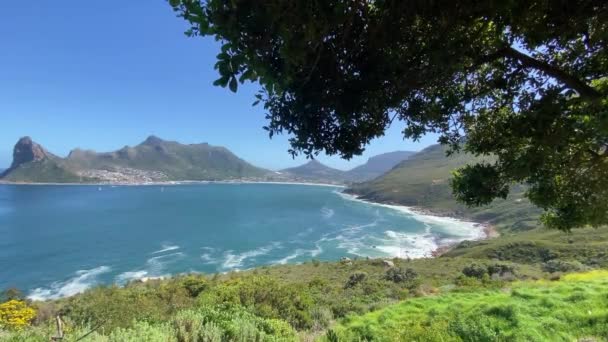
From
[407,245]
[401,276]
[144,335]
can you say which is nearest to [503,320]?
[144,335]

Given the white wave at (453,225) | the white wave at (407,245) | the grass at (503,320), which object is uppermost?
the grass at (503,320)

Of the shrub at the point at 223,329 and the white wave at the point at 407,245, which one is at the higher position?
the shrub at the point at 223,329

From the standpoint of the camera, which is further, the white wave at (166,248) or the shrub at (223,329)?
the white wave at (166,248)

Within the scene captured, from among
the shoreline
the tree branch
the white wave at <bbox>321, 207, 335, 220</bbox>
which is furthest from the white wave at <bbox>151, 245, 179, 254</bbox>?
the tree branch

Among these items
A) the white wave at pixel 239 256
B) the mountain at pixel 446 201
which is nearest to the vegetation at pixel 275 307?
the white wave at pixel 239 256

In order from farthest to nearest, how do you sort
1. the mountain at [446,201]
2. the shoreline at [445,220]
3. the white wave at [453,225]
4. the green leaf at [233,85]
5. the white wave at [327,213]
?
the white wave at [327,213]
the mountain at [446,201]
the white wave at [453,225]
the shoreline at [445,220]
the green leaf at [233,85]

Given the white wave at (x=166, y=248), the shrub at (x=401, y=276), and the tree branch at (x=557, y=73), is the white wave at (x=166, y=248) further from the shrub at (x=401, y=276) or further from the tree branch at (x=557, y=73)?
the tree branch at (x=557, y=73)

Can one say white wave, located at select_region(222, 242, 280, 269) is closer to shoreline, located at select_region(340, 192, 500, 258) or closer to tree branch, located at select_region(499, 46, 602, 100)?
shoreline, located at select_region(340, 192, 500, 258)
